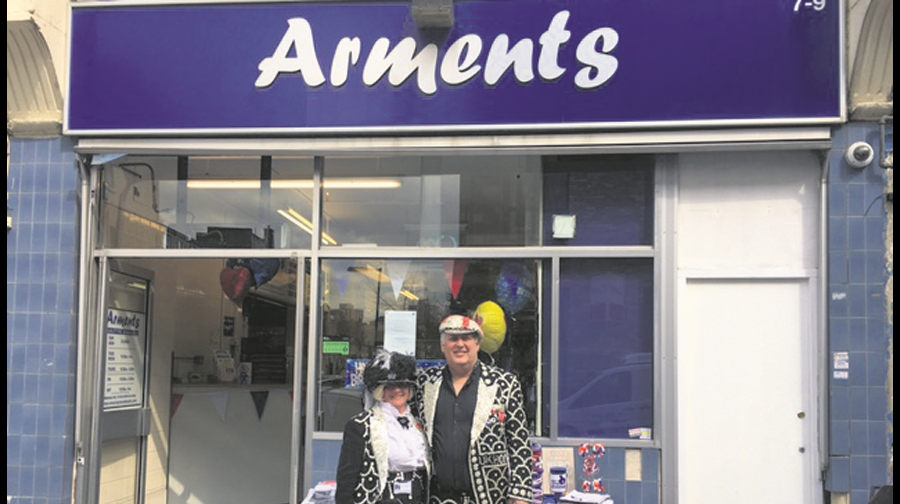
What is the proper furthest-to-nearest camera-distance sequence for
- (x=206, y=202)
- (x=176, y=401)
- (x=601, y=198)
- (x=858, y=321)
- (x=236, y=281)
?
1. (x=176, y=401)
2. (x=236, y=281)
3. (x=206, y=202)
4. (x=601, y=198)
5. (x=858, y=321)

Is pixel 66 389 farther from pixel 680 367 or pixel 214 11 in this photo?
pixel 680 367

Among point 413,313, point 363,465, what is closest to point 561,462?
point 413,313

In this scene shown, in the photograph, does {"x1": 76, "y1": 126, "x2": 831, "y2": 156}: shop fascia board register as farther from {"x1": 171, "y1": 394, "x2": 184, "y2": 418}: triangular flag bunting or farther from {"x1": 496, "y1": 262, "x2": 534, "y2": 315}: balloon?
{"x1": 171, "y1": 394, "x2": 184, "y2": 418}: triangular flag bunting

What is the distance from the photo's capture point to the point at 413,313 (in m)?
6.35

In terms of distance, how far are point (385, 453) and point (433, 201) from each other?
7.35ft

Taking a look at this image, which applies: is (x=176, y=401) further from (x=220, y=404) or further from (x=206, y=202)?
(x=206, y=202)

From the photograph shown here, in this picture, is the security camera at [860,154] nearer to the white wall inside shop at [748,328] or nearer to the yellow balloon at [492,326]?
the white wall inside shop at [748,328]

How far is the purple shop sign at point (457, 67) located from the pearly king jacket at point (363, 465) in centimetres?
234

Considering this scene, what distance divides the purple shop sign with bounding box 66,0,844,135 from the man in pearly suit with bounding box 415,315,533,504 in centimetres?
188

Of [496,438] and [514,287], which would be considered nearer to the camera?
[496,438]

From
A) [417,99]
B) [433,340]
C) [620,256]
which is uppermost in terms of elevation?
[417,99]

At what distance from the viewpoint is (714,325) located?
6.11m

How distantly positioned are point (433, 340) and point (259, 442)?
2.69 meters

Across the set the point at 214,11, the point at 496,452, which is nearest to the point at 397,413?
the point at 496,452
